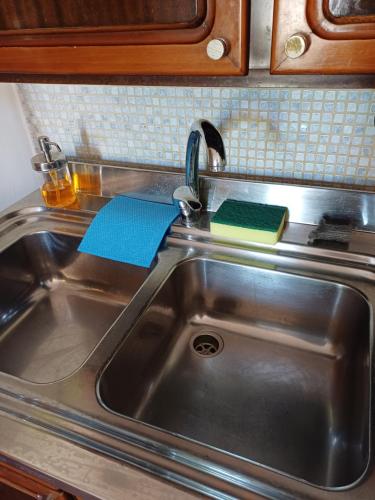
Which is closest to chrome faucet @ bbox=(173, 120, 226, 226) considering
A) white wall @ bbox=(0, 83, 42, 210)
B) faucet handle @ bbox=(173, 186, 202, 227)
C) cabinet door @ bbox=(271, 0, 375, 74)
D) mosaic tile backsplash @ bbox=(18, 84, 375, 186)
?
faucet handle @ bbox=(173, 186, 202, 227)

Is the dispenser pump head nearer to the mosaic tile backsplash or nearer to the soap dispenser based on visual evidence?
the soap dispenser

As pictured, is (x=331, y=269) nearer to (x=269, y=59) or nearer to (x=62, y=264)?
(x=269, y=59)

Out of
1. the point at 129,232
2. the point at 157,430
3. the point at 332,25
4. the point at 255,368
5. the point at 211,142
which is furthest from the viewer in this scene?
the point at 129,232

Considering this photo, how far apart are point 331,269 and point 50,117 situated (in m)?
0.91

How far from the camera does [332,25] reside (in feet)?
1.50

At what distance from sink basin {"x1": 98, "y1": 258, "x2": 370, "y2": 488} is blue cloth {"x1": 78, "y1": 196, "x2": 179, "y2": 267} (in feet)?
0.35

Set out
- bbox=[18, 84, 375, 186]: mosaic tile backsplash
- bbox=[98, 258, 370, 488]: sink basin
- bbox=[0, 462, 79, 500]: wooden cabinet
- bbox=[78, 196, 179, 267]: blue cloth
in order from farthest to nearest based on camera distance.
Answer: bbox=[78, 196, 179, 267]: blue cloth, bbox=[18, 84, 375, 186]: mosaic tile backsplash, bbox=[98, 258, 370, 488]: sink basin, bbox=[0, 462, 79, 500]: wooden cabinet

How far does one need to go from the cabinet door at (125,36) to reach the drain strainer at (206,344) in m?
0.62

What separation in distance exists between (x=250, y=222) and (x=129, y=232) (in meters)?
0.31

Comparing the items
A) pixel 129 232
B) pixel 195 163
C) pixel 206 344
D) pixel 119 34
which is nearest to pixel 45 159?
pixel 129 232

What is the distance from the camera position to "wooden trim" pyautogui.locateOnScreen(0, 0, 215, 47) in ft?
1.66

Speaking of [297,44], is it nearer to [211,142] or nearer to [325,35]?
[325,35]

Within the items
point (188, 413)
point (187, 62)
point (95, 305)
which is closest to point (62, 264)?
point (95, 305)

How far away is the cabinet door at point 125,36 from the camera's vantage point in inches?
19.7
